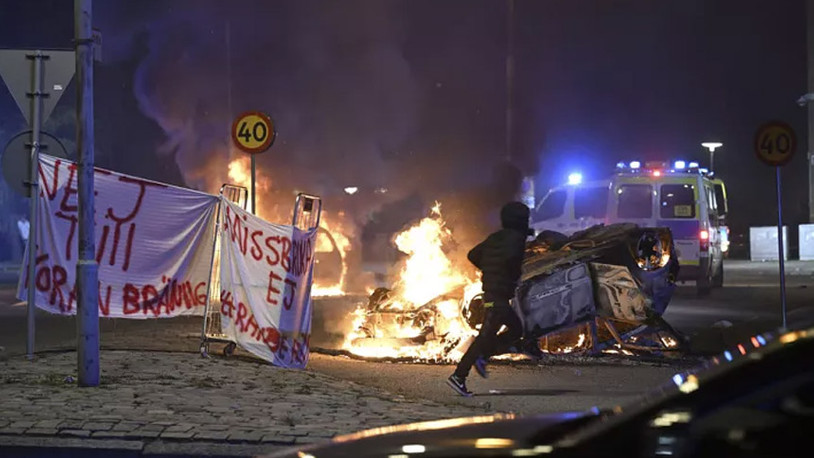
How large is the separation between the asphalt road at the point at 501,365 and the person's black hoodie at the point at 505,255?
920 mm

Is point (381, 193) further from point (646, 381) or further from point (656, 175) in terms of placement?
point (646, 381)

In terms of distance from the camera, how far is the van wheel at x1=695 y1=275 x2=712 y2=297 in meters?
18.7

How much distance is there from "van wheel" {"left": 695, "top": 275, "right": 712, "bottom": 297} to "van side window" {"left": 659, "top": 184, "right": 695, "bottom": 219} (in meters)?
1.42

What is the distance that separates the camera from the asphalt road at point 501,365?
8.05 meters

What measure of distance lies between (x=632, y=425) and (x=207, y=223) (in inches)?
307

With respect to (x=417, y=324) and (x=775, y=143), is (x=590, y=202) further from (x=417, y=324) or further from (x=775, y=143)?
(x=417, y=324)

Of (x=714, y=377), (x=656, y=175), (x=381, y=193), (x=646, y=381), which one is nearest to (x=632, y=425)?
(x=714, y=377)

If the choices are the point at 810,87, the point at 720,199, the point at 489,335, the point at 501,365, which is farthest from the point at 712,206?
the point at 810,87

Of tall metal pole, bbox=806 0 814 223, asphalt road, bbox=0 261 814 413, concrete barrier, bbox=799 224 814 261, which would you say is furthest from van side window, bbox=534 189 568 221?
tall metal pole, bbox=806 0 814 223

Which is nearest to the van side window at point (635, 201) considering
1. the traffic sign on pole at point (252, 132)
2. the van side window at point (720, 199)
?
the van side window at point (720, 199)

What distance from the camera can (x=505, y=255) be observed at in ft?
26.4

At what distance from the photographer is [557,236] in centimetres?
1162

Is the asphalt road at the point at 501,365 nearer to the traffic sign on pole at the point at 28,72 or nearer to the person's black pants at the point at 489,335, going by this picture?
the person's black pants at the point at 489,335

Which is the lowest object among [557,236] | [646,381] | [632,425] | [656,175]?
[646,381]
